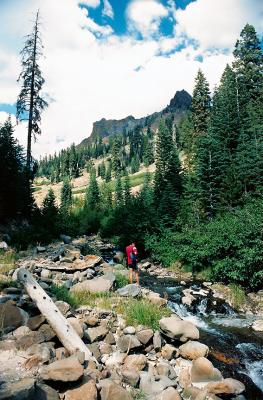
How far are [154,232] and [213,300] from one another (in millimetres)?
11951

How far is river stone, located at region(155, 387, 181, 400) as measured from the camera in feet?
21.9

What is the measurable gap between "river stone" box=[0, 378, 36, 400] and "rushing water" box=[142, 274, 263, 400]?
18.8 feet

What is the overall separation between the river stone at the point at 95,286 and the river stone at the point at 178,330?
3.10 meters


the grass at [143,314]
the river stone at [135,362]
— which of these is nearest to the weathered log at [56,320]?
the river stone at [135,362]

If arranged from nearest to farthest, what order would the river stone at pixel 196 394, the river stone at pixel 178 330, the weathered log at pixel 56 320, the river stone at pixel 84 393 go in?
the river stone at pixel 84 393, the river stone at pixel 196 394, the weathered log at pixel 56 320, the river stone at pixel 178 330

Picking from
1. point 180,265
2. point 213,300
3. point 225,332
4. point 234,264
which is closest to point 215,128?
point 180,265

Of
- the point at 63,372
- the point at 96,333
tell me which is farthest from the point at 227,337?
the point at 63,372

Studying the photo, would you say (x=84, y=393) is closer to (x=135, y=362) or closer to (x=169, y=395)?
(x=169, y=395)

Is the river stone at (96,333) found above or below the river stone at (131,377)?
above

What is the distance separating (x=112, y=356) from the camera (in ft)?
26.3

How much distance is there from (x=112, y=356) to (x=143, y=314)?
1869 millimetres

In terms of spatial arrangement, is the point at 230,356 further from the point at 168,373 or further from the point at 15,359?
the point at 15,359

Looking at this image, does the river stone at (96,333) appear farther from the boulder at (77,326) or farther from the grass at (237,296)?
the grass at (237,296)

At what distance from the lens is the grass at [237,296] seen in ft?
55.2
